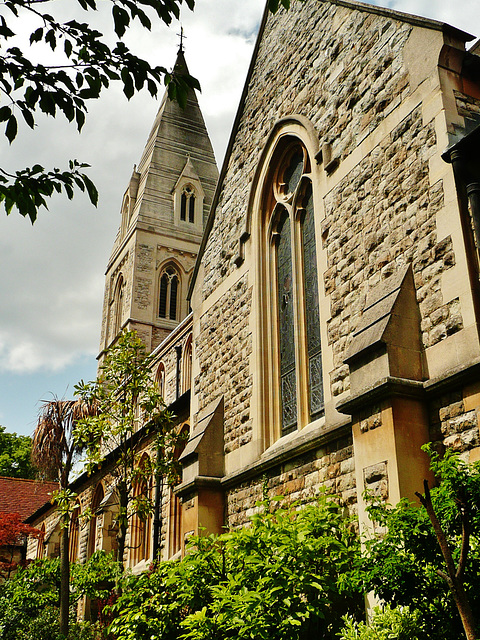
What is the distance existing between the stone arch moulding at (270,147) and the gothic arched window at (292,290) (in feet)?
0.52

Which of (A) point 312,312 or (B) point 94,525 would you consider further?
(B) point 94,525

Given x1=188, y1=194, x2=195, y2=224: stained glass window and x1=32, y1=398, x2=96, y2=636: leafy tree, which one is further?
x1=188, y1=194, x2=195, y2=224: stained glass window

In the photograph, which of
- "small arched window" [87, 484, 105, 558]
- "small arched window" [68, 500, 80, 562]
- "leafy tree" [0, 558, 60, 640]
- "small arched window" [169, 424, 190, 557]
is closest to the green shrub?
"small arched window" [169, 424, 190, 557]

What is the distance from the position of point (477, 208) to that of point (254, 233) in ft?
17.2

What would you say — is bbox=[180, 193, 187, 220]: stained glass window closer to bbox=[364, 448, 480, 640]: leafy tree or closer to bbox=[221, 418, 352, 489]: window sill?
bbox=[221, 418, 352, 489]: window sill

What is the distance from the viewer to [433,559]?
4570 millimetres

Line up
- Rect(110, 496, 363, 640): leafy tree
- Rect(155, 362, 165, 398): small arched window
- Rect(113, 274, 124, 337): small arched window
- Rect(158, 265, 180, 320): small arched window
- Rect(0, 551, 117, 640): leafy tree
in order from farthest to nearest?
Rect(113, 274, 124, 337): small arched window
Rect(158, 265, 180, 320): small arched window
Rect(155, 362, 165, 398): small arched window
Rect(0, 551, 117, 640): leafy tree
Rect(110, 496, 363, 640): leafy tree

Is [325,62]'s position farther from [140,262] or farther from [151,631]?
[140,262]

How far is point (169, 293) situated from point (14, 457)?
15.6m

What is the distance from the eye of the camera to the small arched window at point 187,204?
45.2m

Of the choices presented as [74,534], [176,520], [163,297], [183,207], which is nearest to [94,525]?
[74,534]

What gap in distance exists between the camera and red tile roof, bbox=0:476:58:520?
35.3 meters

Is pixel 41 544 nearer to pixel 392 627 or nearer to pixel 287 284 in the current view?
pixel 287 284

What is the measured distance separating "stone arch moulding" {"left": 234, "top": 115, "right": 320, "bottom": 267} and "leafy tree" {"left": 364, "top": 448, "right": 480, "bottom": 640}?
6118mm
